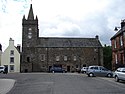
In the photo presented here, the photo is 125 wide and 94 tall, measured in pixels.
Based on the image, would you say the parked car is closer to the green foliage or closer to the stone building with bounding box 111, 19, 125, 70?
the stone building with bounding box 111, 19, 125, 70

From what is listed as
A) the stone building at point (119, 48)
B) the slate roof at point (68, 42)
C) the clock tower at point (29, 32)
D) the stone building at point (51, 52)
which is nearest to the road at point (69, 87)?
the stone building at point (119, 48)

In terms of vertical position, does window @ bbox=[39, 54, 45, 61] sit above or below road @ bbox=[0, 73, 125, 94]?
above

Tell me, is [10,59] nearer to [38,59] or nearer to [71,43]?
[38,59]

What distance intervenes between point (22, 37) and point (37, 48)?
6.24 m

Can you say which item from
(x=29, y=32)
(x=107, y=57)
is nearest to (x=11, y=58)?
(x=29, y=32)

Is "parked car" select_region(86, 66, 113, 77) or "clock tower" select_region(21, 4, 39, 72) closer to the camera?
"parked car" select_region(86, 66, 113, 77)

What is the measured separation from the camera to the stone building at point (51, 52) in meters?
83.9

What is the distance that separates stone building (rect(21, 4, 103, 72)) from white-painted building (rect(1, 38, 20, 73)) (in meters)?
1.68

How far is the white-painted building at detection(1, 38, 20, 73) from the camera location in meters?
83.6

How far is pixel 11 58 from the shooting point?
84.0 m

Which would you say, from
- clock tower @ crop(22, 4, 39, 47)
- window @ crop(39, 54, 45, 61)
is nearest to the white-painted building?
clock tower @ crop(22, 4, 39, 47)

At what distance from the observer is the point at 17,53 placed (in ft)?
277

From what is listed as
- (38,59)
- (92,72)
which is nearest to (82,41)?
(38,59)

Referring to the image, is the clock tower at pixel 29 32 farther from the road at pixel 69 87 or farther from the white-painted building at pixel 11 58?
the road at pixel 69 87
